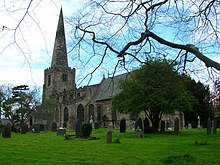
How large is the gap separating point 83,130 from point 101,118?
34752mm

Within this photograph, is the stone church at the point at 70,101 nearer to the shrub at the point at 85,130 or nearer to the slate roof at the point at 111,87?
the slate roof at the point at 111,87

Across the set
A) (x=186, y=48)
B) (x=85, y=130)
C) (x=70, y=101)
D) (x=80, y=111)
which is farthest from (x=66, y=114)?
(x=186, y=48)

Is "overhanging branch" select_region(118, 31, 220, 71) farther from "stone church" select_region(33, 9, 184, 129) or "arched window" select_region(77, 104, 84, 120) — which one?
"arched window" select_region(77, 104, 84, 120)

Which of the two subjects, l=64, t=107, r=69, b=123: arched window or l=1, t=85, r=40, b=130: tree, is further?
l=64, t=107, r=69, b=123: arched window

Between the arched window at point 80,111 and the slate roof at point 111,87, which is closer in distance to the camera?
the slate roof at point 111,87

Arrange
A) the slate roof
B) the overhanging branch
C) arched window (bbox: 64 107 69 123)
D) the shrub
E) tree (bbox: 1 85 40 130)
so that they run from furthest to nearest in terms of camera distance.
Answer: arched window (bbox: 64 107 69 123), tree (bbox: 1 85 40 130), the shrub, the slate roof, the overhanging branch

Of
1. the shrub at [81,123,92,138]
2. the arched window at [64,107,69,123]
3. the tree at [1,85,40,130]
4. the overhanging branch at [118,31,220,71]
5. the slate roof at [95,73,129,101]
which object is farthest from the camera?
the arched window at [64,107,69,123]

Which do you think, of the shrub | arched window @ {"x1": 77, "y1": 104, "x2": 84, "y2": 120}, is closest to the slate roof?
the shrub

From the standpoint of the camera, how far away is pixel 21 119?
2013 inches

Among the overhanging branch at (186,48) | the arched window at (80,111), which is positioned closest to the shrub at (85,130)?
the overhanging branch at (186,48)

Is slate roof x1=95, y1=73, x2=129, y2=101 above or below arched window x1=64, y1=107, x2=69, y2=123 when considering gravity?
above

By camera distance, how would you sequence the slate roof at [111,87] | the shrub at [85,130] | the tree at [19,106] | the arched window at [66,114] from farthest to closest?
the arched window at [66,114]
the tree at [19,106]
the shrub at [85,130]
the slate roof at [111,87]

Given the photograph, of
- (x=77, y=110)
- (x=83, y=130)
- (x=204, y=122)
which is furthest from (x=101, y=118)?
(x=83, y=130)

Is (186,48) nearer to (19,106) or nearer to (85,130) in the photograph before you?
(85,130)
